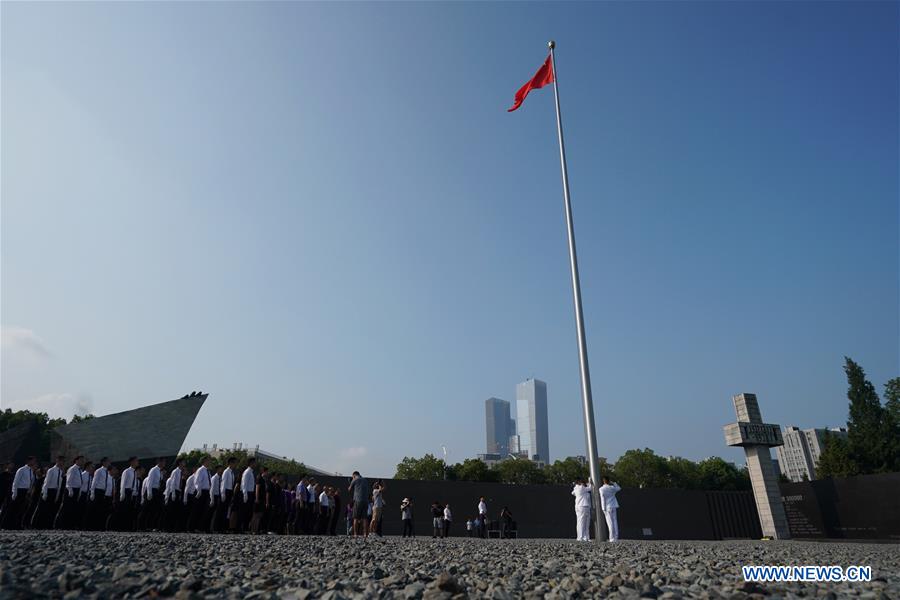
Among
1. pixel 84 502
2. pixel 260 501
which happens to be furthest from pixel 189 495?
pixel 84 502

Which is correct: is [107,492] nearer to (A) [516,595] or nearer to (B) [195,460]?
(A) [516,595]

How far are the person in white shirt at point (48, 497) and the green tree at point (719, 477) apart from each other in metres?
87.4

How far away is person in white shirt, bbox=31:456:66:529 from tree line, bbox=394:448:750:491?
56.0 metres

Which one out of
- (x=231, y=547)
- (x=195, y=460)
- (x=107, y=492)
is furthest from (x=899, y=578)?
(x=195, y=460)

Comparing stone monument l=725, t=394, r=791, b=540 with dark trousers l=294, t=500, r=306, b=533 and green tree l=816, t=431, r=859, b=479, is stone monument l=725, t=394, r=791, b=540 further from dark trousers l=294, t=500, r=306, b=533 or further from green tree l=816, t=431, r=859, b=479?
green tree l=816, t=431, r=859, b=479

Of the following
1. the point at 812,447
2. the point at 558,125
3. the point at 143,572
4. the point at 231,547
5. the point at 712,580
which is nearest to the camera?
the point at 143,572

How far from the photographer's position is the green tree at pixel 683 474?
251 feet

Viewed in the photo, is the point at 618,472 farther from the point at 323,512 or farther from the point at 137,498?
the point at 137,498

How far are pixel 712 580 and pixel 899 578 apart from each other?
286 cm

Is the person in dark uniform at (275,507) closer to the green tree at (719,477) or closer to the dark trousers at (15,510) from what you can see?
the dark trousers at (15,510)

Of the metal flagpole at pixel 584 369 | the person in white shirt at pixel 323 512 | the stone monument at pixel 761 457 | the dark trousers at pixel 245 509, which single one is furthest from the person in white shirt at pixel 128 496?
the stone monument at pixel 761 457

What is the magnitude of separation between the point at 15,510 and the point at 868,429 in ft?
246

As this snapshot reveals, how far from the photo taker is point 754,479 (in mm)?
27797

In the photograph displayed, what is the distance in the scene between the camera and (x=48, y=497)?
12.8 meters
